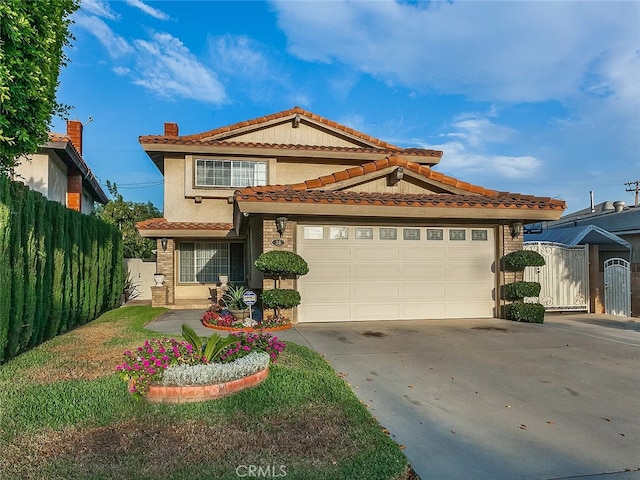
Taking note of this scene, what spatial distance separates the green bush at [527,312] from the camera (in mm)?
10367

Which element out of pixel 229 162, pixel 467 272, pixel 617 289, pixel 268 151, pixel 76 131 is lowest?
pixel 617 289

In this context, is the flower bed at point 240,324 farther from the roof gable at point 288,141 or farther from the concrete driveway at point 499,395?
the roof gable at point 288,141

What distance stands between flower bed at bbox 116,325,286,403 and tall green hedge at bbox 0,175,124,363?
3246mm

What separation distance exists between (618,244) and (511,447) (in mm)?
13394

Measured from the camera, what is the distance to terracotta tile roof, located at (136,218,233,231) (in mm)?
13883

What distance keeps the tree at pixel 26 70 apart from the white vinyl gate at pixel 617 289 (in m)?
15.6

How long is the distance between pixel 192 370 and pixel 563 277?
482 inches

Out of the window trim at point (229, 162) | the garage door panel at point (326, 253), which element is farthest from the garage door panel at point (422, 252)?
the window trim at point (229, 162)

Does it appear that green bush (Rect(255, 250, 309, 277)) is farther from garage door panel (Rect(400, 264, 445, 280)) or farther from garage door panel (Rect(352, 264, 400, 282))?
garage door panel (Rect(400, 264, 445, 280))

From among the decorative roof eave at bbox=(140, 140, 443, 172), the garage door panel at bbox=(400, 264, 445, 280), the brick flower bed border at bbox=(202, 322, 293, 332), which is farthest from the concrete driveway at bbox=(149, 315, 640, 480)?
the decorative roof eave at bbox=(140, 140, 443, 172)

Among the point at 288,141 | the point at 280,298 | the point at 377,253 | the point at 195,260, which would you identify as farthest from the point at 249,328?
the point at 288,141

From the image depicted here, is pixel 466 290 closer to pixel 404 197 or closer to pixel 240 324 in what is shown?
pixel 404 197

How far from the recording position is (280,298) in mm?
9320

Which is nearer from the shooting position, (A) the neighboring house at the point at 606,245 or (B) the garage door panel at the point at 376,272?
(B) the garage door panel at the point at 376,272
